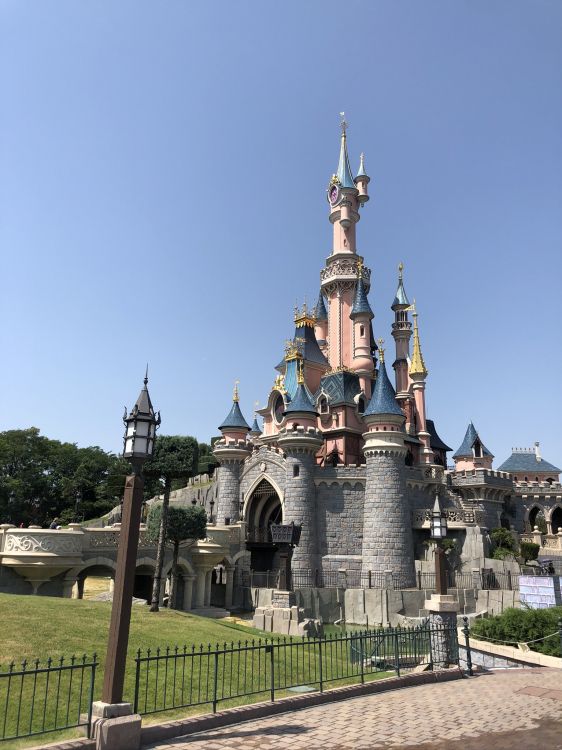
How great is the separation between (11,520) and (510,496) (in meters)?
48.6

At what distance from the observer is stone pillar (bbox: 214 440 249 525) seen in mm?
42781

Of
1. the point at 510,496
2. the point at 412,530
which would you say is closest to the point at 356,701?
the point at 412,530

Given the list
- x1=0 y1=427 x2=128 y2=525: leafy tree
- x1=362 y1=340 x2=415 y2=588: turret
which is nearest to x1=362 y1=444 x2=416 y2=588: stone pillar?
x1=362 y1=340 x2=415 y2=588: turret

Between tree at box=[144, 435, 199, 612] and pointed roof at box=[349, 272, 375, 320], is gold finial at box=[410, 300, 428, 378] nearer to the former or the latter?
pointed roof at box=[349, 272, 375, 320]

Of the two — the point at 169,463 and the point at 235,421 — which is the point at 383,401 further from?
the point at 169,463

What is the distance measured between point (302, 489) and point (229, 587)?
24.8 feet

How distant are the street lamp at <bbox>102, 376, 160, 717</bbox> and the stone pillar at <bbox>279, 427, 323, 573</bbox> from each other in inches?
1120

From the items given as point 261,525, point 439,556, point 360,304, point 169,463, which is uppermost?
point 360,304

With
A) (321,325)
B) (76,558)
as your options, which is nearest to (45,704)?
(76,558)

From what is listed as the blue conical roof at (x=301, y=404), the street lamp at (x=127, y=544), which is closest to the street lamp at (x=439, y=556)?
the street lamp at (x=127, y=544)

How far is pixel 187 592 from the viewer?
32.5m

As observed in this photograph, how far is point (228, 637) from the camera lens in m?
18.3

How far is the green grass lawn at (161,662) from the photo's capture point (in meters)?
10.7

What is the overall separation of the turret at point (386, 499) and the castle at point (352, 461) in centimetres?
6
